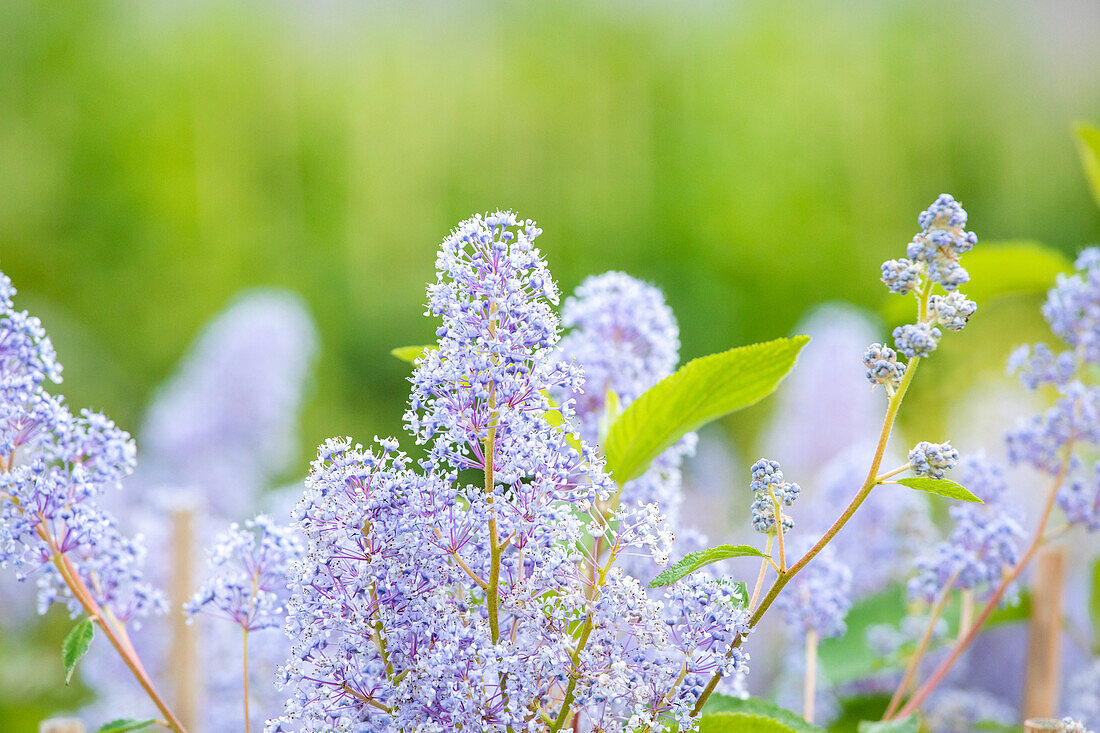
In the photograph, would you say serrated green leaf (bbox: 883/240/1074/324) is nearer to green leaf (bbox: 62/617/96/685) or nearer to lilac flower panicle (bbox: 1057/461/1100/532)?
lilac flower panicle (bbox: 1057/461/1100/532)

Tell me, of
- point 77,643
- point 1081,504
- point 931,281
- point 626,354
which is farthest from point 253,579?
point 1081,504

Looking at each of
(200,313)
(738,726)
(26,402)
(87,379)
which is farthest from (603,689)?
(200,313)

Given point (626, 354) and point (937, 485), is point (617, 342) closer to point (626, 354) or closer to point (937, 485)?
point (626, 354)

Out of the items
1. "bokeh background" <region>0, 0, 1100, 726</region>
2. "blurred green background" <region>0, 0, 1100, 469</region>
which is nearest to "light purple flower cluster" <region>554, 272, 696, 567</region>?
"bokeh background" <region>0, 0, 1100, 726</region>

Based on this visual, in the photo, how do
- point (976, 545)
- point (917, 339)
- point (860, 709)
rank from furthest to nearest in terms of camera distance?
1. point (860, 709)
2. point (976, 545)
3. point (917, 339)

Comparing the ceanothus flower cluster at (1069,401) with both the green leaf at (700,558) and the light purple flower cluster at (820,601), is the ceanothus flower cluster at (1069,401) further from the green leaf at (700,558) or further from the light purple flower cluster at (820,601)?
the green leaf at (700,558)

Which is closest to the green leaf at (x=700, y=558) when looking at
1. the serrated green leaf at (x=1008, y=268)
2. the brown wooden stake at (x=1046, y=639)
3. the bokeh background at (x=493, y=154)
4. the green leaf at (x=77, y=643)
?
the green leaf at (x=77, y=643)
